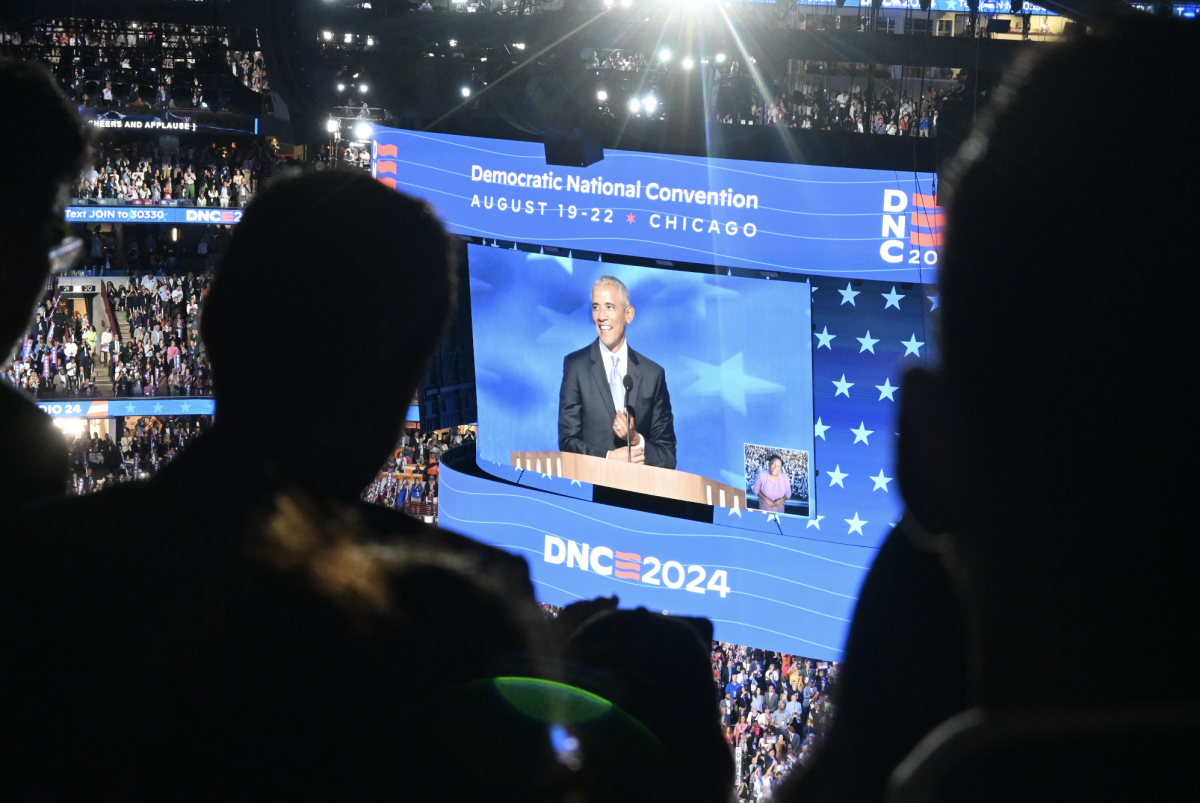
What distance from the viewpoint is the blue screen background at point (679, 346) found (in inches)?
405

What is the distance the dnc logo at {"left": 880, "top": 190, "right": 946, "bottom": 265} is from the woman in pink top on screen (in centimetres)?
240

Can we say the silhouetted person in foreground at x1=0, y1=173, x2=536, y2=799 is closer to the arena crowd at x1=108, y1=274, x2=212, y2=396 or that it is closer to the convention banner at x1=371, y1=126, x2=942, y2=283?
the convention banner at x1=371, y1=126, x2=942, y2=283

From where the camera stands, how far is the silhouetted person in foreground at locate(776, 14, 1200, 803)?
49cm

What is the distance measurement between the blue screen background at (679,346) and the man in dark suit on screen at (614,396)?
0.32ft

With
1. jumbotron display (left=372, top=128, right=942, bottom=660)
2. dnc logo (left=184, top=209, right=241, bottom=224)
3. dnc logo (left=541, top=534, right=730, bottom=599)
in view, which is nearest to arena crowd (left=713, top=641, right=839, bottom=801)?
jumbotron display (left=372, top=128, right=942, bottom=660)

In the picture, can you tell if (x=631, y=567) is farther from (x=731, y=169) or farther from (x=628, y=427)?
(x=731, y=169)

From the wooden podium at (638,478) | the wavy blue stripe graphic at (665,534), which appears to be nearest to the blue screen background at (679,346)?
the wooden podium at (638,478)

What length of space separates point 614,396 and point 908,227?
3608 mm

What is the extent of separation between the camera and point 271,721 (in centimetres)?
65

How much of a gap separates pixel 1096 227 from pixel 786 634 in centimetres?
1124

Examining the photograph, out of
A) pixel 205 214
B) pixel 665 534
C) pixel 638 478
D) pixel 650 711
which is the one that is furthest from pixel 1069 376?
pixel 205 214

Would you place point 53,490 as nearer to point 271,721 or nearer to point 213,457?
point 213,457

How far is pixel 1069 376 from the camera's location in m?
0.52

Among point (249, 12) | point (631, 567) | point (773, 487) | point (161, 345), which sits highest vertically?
point (249, 12)
